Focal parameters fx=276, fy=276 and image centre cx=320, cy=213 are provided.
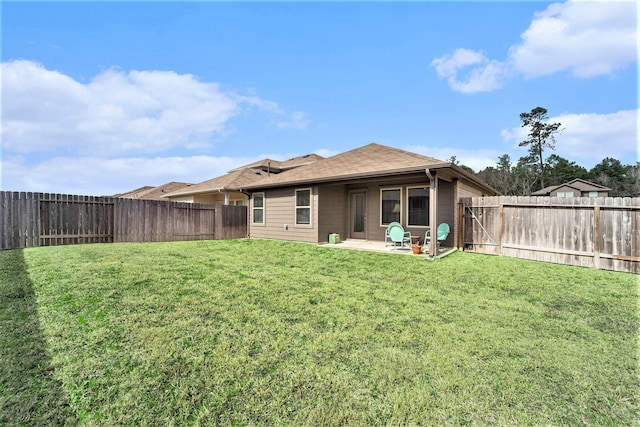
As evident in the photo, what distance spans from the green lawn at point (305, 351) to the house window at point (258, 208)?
799cm

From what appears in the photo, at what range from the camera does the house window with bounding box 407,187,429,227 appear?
32.8 ft

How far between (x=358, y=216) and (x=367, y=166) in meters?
2.57

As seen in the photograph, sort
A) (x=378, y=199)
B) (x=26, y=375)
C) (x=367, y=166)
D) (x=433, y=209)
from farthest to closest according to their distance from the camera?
(x=378, y=199), (x=367, y=166), (x=433, y=209), (x=26, y=375)

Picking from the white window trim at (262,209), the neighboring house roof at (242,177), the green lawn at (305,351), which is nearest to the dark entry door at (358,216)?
the white window trim at (262,209)

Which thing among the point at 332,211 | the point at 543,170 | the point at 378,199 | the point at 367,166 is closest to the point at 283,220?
the point at 332,211

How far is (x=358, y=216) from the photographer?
11836mm

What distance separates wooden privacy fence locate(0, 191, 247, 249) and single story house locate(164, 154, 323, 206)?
2.11 m

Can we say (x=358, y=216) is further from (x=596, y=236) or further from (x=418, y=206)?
(x=596, y=236)

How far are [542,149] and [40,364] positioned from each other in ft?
161

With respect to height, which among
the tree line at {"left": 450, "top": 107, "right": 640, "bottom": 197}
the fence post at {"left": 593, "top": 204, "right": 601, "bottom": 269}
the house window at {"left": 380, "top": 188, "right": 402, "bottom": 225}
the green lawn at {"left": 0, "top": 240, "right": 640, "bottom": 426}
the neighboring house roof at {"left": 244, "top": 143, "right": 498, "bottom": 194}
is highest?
the tree line at {"left": 450, "top": 107, "right": 640, "bottom": 197}

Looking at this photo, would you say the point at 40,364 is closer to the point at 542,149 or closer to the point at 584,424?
the point at 584,424

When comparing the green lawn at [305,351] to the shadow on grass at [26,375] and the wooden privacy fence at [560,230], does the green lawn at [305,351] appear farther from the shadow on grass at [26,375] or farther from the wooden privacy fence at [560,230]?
the wooden privacy fence at [560,230]

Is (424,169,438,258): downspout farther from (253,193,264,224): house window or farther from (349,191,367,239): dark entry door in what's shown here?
(253,193,264,224): house window

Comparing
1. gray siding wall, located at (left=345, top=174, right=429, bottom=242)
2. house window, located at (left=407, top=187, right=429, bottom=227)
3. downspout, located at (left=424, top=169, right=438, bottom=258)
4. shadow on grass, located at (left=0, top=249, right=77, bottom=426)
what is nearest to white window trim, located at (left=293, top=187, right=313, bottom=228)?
gray siding wall, located at (left=345, top=174, right=429, bottom=242)
